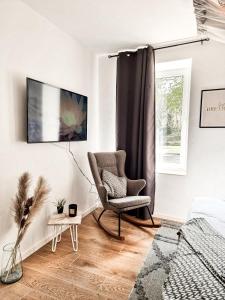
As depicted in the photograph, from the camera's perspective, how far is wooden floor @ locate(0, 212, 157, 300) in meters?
1.68

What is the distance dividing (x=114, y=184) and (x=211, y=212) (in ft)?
4.39

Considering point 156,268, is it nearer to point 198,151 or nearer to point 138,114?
point 198,151

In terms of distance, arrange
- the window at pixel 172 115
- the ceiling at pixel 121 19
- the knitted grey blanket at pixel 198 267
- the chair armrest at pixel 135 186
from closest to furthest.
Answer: the knitted grey blanket at pixel 198 267 < the ceiling at pixel 121 19 < the chair armrest at pixel 135 186 < the window at pixel 172 115

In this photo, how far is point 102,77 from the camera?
341 centimetres

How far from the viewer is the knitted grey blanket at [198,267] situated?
93 cm

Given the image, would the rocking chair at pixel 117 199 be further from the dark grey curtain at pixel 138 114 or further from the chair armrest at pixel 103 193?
the dark grey curtain at pixel 138 114

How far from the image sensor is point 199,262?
3.76 feet

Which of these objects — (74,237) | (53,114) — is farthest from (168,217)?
(53,114)

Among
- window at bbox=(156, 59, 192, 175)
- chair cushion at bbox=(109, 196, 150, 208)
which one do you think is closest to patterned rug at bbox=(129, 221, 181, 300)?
chair cushion at bbox=(109, 196, 150, 208)

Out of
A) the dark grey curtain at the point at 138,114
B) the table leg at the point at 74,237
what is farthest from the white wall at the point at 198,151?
the table leg at the point at 74,237

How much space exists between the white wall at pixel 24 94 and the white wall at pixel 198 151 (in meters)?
1.26

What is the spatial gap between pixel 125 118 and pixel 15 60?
1.66 meters

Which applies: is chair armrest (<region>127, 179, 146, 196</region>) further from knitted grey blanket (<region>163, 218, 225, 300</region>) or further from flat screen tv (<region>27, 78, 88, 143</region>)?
knitted grey blanket (<region>163, 218, 225, 300</region>)

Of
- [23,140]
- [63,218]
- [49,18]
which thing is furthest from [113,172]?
[49,18]
